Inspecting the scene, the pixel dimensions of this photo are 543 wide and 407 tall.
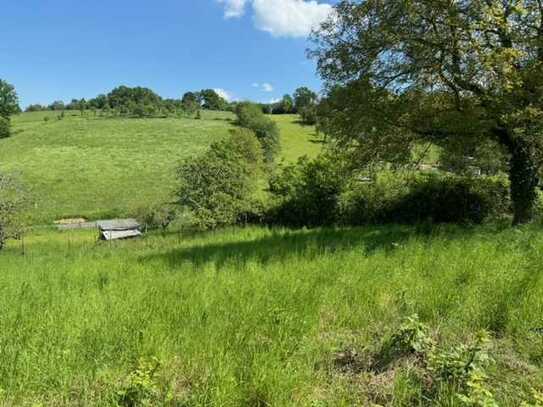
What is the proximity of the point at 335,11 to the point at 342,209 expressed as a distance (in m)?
8.82

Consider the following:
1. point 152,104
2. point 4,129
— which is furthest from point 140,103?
point 4,129

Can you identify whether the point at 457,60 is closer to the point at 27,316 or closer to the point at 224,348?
the point at 224,348

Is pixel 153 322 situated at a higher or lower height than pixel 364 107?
lower

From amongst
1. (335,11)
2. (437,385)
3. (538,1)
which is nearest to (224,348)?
(437,385)

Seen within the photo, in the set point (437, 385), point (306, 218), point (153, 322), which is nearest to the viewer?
point (437, 385)

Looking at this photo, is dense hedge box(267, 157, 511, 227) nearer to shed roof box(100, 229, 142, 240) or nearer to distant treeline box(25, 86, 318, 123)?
shed roof box(100, 229, 142, 240)

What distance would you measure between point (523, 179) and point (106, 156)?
59701mm

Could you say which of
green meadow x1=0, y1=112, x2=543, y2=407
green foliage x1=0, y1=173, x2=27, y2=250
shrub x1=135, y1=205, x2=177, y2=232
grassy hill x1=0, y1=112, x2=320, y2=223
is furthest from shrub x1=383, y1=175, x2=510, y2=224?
grassy hill x1=0, y1=112, x2=320, y2=223

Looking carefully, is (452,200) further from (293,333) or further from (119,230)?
(119,230)

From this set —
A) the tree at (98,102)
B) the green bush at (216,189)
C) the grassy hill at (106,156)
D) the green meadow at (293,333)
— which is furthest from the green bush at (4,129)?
the green meadow at (293,333)

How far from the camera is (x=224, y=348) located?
3.58 m

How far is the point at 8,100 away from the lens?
3765 inches

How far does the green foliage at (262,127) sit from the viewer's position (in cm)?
6375

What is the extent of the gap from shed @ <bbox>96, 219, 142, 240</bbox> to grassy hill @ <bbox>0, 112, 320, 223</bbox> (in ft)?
16.2
